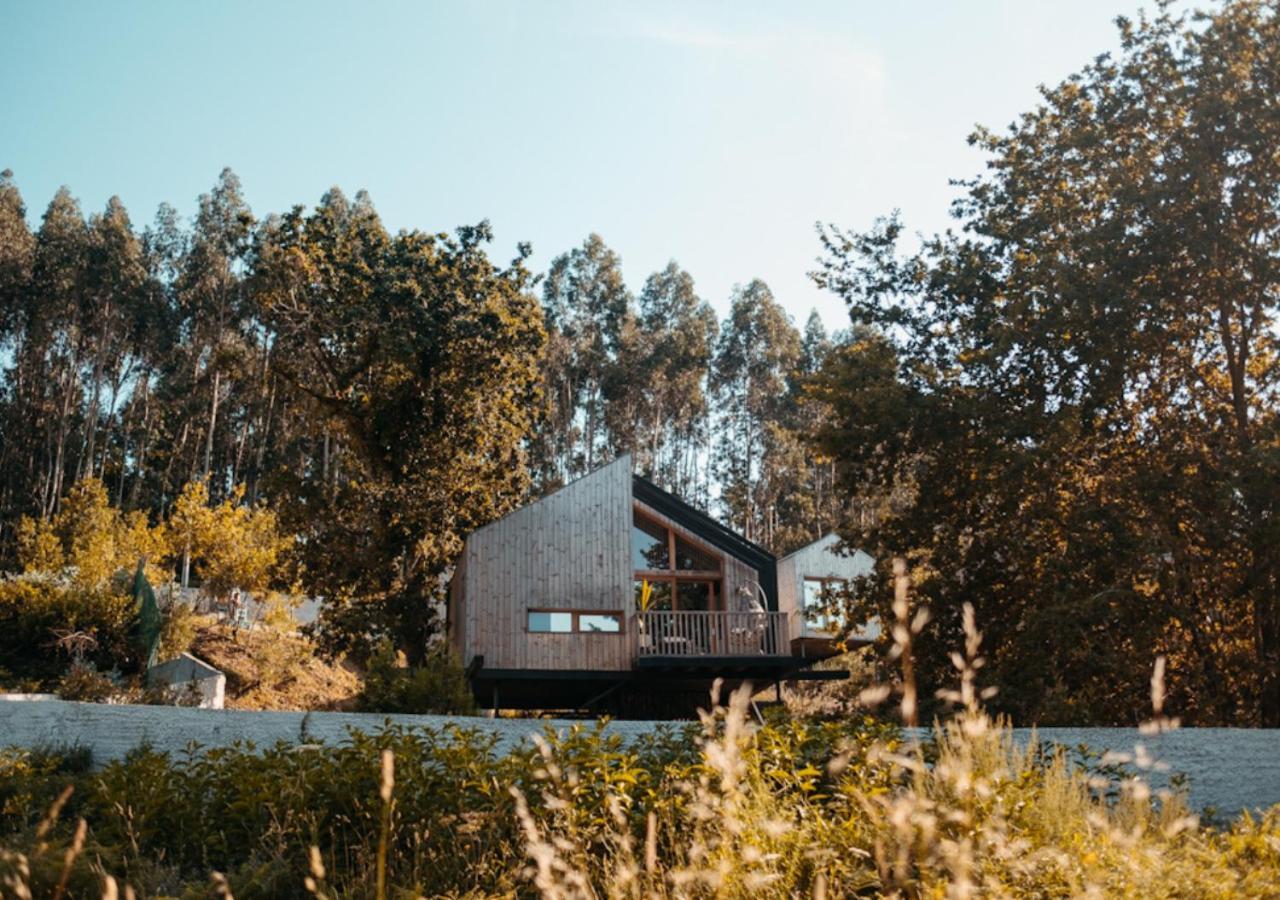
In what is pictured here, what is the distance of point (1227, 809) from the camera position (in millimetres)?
9133

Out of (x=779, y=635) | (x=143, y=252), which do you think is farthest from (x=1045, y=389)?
(x=143, y=252)

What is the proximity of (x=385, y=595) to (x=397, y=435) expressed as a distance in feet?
10.3

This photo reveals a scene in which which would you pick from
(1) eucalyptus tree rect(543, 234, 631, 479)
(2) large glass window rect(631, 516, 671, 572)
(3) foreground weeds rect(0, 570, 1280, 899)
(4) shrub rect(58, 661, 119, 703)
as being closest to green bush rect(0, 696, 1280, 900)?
(3) foreground weeds rect(0, 570, 1280, 899)

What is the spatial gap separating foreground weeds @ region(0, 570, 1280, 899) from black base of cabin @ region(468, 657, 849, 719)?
514 inches

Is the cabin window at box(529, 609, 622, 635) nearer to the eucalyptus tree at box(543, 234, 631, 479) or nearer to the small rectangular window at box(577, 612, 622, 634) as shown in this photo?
the small rectangular window at box(577, 612, 622, 634)

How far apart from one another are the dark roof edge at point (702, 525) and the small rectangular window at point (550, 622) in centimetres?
288

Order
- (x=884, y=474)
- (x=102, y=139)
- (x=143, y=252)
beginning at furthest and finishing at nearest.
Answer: (x=143, y=252), (x=884, y=474), (x=102, y=139)

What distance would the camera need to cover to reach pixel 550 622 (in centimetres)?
2152

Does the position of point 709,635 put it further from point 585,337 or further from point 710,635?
point 585,337

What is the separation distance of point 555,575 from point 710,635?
316cm

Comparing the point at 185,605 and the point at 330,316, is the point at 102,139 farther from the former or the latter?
the point at 185,605

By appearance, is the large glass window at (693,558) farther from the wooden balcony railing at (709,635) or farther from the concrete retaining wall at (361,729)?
the concrete retaining wall at (361,729)

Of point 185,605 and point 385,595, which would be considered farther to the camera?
point 185,605

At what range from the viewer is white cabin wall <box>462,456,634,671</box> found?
2119cm
